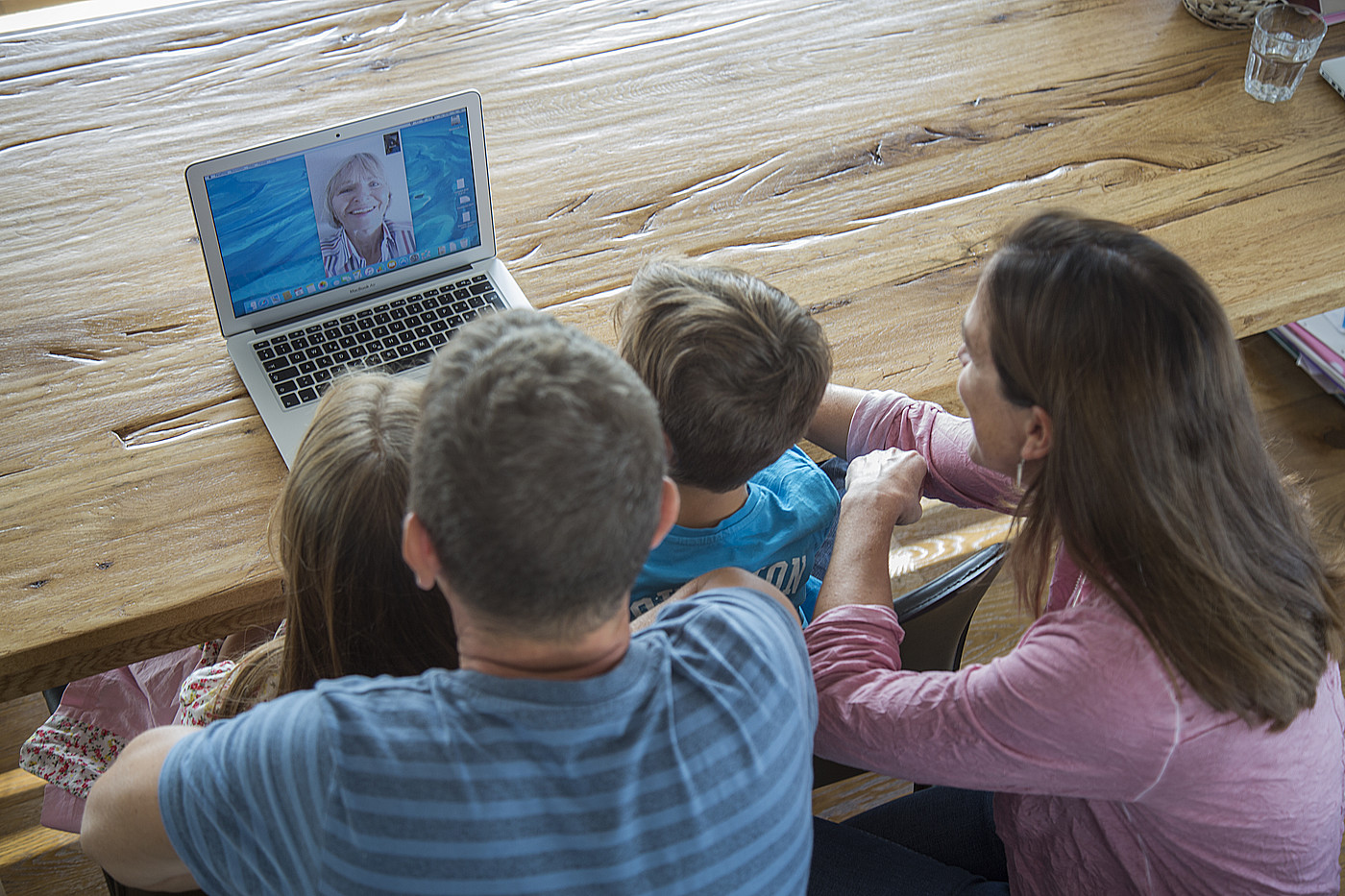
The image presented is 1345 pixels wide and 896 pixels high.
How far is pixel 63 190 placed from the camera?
1536 millimetres

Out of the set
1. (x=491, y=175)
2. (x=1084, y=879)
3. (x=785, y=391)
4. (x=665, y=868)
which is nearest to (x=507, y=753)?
(x=665, y=868)

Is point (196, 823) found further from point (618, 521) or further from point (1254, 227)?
point (1254, 227)

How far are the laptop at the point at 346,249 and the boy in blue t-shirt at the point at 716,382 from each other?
0.36 m

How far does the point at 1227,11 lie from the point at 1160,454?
123 cm

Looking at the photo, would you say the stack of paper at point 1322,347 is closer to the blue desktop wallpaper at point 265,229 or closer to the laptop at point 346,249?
the laptop at point 346,249

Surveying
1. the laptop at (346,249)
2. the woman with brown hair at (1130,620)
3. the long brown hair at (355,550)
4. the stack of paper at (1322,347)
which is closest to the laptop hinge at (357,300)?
the laptop at (346,249)

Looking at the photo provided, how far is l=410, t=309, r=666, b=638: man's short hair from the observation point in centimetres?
71

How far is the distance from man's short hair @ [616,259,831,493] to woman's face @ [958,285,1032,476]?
13 centimetres

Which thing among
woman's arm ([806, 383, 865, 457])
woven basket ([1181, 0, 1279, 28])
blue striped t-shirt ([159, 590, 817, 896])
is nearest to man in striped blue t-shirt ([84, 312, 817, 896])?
blue striped t-shirt ([159, 590, 817, 896])

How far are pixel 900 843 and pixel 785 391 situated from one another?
0.57 meters

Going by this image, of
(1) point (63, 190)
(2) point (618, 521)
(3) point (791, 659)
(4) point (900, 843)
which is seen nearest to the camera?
(2) point (618, 521)

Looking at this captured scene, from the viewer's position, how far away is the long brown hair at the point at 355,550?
0.96 meters

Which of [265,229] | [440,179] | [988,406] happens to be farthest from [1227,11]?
[265,229]

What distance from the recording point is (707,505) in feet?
3.70
